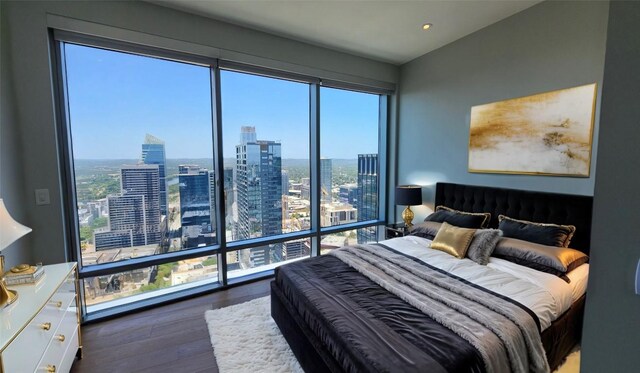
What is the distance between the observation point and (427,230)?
3086mm

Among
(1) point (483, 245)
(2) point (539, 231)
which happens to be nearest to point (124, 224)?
(1) point (483, 245)

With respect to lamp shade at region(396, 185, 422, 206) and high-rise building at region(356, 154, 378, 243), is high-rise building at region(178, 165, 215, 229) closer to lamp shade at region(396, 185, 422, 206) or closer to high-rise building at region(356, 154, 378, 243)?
high-rise building at region(356, 154, 378, 243)

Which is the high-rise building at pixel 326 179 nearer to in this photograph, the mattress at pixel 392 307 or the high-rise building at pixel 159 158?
the mattress at pixel 392 307

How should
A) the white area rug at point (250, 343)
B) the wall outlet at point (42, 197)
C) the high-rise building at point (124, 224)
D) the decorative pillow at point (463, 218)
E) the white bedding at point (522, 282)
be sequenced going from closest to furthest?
the white bedding at point (522, 282) < the white area rug at point (250, 343) < the wall outlet at point (42, 197) < the high-rise building at point (124, 224) < the decorative pillow at point (463, 218)

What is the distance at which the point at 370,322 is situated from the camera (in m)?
1.61

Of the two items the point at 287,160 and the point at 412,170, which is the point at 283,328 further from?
the point at 412,170

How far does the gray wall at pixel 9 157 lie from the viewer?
6.51 ft

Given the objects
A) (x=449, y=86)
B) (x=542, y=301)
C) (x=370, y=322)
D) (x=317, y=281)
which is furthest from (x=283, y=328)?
(x=449, y=86)

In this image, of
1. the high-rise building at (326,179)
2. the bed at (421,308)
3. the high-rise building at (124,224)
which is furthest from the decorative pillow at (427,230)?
the high-rise building at (124,224)

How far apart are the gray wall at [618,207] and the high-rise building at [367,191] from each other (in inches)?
144

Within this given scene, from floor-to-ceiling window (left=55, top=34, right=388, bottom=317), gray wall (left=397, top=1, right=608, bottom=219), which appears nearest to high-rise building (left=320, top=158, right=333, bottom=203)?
floor-to-ceiling window (left=55, top=34, right=388, bottom=317)

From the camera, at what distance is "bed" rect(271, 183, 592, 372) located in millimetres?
1382

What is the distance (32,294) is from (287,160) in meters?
2.59

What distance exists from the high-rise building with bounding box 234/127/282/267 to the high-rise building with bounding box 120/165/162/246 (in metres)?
0.86
